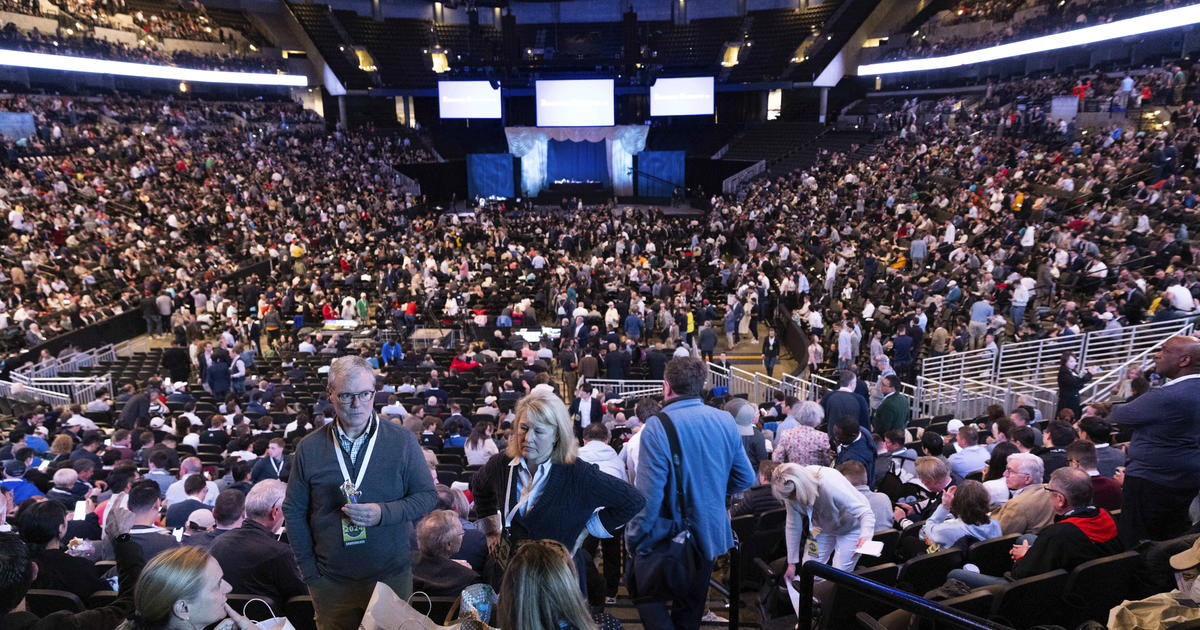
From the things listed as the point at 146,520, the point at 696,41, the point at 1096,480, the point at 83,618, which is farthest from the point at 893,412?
the point at 696,41

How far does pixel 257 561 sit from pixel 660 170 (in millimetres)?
34900

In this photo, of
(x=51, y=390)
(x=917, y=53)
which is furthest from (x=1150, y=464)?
(x=917, y=53)

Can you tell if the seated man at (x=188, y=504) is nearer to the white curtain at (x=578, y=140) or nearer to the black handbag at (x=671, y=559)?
the black handbag at (x=671, y=559)

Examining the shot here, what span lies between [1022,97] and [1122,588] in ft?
85.7

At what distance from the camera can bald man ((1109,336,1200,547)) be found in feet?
12.2

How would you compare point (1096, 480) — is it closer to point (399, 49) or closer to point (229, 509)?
point (229, 509)

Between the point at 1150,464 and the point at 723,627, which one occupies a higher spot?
the point at 1150,464

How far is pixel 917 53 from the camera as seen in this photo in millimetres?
33281

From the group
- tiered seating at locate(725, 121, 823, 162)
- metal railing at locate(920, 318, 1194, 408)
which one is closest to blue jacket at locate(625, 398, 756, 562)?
metal railing at locate(920, 318, 1194, 408)

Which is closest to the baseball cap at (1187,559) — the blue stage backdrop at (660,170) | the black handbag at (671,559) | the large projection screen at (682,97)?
the black handbag at (671,559)

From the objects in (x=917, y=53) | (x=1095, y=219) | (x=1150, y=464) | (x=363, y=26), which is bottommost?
(x=1150, y=464)

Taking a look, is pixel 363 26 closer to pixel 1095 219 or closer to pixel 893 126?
pixel 893 126

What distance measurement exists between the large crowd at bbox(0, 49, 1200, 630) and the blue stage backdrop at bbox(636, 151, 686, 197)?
6.27m

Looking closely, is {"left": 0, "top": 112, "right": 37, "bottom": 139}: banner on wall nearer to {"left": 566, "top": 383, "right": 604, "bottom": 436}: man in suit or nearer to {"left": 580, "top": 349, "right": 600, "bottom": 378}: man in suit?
{"left": 580, "top": 349, "right": 600, "bottom": 378}: man in suit
